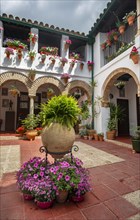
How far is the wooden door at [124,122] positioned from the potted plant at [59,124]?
693cm

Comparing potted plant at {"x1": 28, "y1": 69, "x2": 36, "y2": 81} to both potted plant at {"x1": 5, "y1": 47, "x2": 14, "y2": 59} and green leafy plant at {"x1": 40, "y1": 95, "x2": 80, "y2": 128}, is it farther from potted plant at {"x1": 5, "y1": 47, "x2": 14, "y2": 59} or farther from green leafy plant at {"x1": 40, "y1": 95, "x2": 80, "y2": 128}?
green leafy plant at {"x1": 40, "y1": 95, "x2": 80, "y2": 128}

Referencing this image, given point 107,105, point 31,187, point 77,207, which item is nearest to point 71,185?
point 77,207

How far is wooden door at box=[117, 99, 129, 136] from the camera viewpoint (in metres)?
8.30

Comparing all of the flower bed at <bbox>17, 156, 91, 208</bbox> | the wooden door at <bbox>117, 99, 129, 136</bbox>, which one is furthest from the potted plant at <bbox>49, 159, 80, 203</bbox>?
the wooden door at <bbox>117, 99, 129, 136</bbox>

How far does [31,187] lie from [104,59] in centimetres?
735

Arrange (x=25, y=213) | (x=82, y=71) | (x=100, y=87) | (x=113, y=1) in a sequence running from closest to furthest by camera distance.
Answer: (x=25, y=213) → (x=113, y=1) → (x=100, y=87) → (x=82, y=71)

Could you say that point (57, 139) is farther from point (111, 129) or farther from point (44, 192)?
point (111, 129)

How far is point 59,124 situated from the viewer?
1.96 meters

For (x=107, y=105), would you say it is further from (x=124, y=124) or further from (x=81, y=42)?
(x=81, y=42)

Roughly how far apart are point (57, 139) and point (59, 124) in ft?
0.72

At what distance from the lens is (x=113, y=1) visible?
5672mm

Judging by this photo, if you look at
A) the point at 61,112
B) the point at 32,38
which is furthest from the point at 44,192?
the point at 32,38

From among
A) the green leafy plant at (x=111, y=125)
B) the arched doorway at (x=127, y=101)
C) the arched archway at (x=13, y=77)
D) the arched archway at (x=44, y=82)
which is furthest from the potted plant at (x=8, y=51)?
the green leafy plant at (x=111, y=125)

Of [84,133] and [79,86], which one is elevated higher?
[79,86]
